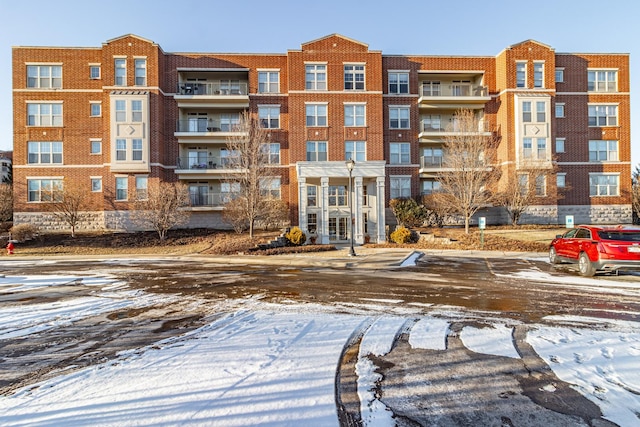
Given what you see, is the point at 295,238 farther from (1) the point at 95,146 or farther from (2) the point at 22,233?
(1) the point at 95,146

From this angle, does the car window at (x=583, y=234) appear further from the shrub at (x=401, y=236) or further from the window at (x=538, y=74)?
the window at (x=538, y=74)

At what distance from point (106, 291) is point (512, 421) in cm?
1036

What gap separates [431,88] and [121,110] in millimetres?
28768

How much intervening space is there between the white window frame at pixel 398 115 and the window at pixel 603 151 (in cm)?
1819

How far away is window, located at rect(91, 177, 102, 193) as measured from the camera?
107 ft

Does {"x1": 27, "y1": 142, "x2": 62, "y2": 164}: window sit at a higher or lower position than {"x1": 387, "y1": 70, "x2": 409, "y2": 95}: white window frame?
lower

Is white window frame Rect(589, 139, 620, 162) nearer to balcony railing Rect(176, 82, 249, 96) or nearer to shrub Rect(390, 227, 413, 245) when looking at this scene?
shrub Rect(390, 227, 413, 245)

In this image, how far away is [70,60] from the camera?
1299 inches

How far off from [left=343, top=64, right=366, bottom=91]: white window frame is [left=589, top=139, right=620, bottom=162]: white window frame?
76.7 feet

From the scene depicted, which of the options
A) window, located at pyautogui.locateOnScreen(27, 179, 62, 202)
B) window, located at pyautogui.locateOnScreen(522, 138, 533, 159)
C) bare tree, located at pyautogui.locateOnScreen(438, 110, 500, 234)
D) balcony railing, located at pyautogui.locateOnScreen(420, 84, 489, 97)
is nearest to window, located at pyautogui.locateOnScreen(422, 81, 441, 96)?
balcony railing, located at pyautogui.locateOnScreen(420, 84, 489, 97)

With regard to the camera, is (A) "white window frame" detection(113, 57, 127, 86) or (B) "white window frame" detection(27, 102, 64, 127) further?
(B) "white window frame" detection(27, 102, 64, 127)

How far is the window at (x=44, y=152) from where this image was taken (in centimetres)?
3284

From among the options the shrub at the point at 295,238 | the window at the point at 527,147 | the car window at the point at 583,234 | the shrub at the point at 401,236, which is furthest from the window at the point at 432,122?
the car window at the point at 583,234

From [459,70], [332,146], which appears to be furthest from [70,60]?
[459,70]
